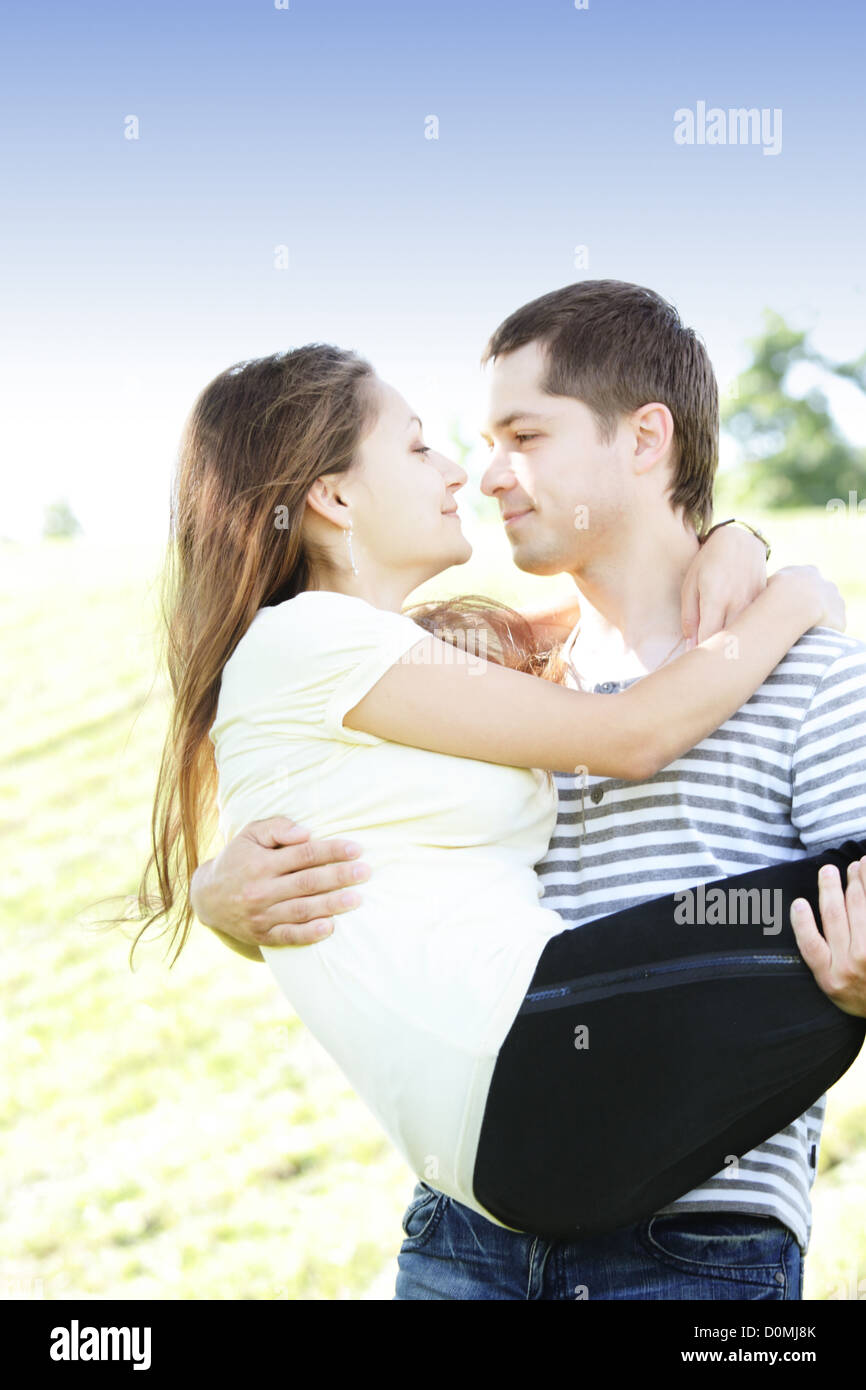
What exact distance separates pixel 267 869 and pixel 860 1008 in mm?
912

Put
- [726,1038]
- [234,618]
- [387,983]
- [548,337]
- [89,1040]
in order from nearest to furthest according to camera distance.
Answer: [726,1038] → [387,983] → [234,618] → [548,337] → [89,1040]

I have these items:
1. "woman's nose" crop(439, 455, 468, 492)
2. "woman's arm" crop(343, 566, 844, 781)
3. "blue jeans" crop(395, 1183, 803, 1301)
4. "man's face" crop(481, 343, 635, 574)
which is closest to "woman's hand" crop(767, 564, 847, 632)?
"woman's arm" crop(343, 566, 844, 781)

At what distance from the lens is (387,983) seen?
184 cm

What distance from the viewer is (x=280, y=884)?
6.65ft

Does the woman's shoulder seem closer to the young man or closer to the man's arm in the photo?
the young man

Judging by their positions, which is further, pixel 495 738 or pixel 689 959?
pixel 495 738

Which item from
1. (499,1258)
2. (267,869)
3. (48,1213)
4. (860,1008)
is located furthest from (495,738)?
(48,1213)

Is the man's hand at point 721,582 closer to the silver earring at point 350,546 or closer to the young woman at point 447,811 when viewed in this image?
the young woman at point 447,811

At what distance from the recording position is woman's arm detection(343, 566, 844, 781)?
1.97 m

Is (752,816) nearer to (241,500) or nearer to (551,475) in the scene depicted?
(551,475)

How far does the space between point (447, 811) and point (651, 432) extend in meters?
0.97
